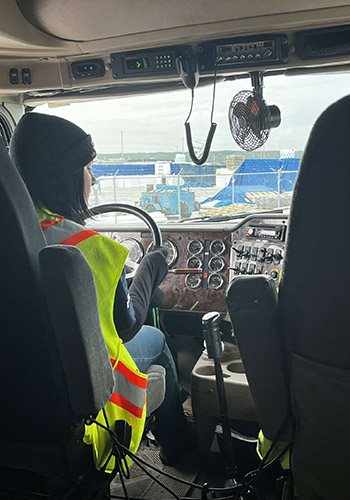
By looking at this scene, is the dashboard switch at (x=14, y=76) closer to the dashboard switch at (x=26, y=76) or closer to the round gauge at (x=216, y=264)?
the dashboard switch at (x=26, y=76)

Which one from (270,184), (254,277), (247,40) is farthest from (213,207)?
(254,277)

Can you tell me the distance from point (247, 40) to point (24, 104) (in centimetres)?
136

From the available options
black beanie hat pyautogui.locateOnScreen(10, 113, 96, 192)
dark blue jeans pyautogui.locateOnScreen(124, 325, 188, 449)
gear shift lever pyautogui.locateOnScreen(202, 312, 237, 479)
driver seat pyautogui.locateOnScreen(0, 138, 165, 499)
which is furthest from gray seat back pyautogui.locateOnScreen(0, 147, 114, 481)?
dark blue jeans pyautogui.locateOnScreen(124, 325, 188, 449)

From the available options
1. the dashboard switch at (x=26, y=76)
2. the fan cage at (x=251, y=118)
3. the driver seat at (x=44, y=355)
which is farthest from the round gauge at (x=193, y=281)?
the driver seat at (x=44, y=355)

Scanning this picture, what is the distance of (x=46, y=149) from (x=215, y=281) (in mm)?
1517

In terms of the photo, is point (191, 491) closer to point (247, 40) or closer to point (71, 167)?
point (71, 167)

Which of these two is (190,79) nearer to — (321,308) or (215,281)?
(215,281)

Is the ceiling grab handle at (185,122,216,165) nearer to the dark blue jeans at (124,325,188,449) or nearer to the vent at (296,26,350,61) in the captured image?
the vent at (296,26,350,61)

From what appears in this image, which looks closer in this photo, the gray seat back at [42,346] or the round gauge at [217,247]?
the gray seat back at [42,346]

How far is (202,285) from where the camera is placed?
9.02 ft

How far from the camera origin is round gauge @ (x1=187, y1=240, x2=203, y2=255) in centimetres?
276

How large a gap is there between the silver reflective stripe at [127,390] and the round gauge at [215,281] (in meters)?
1.30

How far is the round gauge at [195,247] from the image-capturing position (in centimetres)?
276

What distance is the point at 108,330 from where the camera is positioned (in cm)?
138
